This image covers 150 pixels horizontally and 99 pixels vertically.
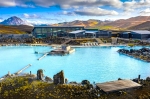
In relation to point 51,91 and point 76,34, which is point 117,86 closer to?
point 51,91

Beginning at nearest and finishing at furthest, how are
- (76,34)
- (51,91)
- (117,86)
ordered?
1. (51,91)
2. (117,86)
3. (76,34)

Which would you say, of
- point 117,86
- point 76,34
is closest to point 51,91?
point 117,86

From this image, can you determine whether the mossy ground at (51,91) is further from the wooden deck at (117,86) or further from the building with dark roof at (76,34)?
the building with dark roof at (76,34)

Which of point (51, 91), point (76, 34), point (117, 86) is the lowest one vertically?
point (51, 91)

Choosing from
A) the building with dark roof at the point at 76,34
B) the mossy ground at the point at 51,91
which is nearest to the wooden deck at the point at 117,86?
the mossy ground at the point at 51,91

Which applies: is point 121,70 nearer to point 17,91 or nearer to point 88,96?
point 88,96

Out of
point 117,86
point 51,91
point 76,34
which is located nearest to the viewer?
point 51,91

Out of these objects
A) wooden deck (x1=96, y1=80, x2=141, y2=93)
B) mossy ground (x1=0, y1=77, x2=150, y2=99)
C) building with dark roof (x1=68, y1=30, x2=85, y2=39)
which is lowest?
mossy ground (x1=0, y1=77, x2=150, y2=99)

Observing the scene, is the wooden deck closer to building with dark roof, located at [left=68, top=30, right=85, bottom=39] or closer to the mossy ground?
the mossy ground

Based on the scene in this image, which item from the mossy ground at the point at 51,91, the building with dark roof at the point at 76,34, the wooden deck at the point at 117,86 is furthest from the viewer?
the building with dark roof at the point at 76,34

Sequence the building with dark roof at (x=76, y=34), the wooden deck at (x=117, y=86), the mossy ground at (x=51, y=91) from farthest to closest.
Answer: the building with dark roof at (x=76, y=34) → the wooden deck at (x=117, y=86) → the mossy ground at (x=51, y=91)

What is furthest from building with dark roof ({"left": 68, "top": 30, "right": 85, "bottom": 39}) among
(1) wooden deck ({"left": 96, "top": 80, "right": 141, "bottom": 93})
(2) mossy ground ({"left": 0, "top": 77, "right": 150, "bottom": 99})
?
(1) wooden deck ({"left": 96, "top": 80, "right": 141, "bottom": 93})

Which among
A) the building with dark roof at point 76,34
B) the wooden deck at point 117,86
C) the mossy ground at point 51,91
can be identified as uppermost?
the building with dark roof at point 76,34

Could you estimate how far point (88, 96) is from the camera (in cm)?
1603
